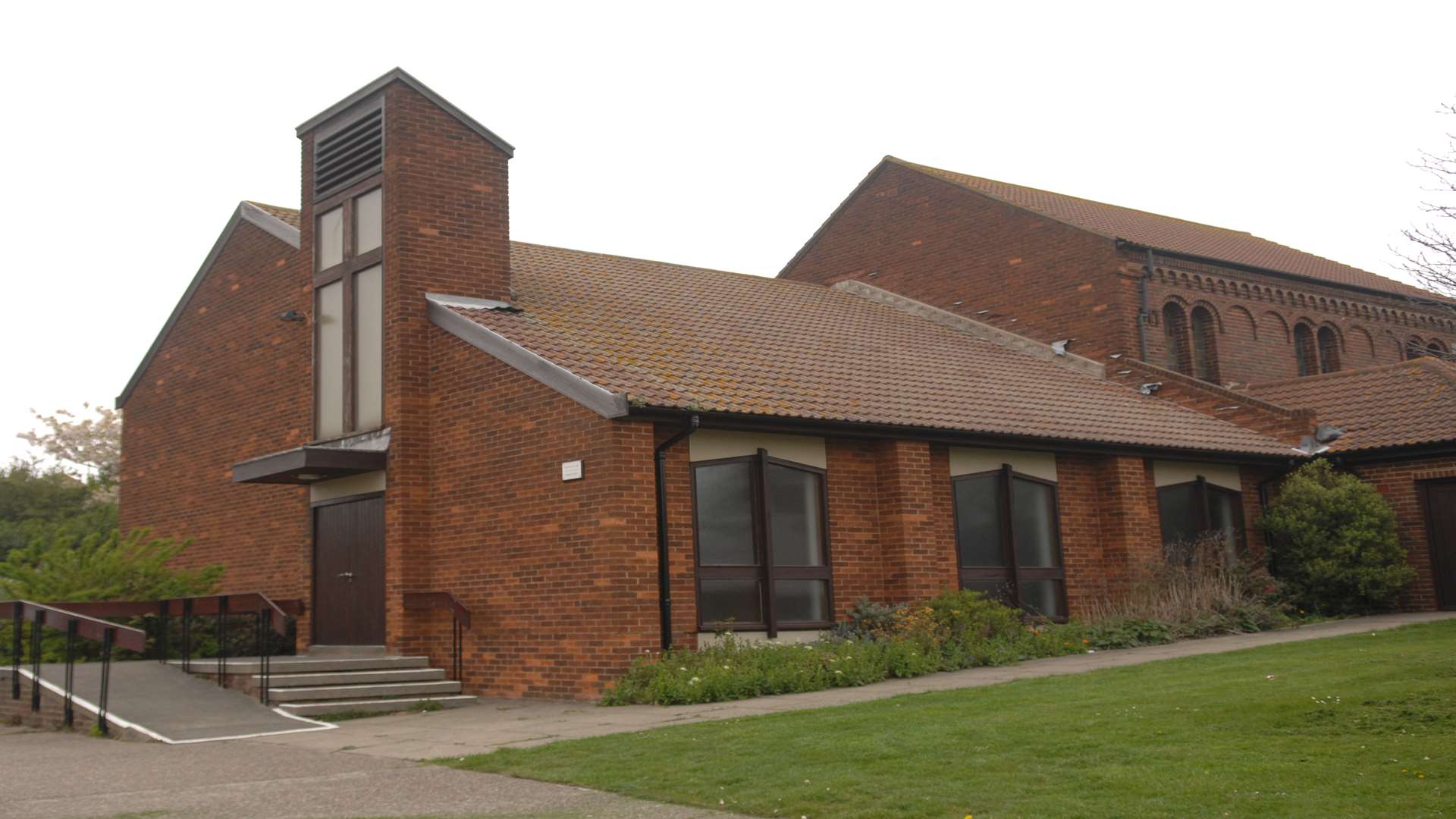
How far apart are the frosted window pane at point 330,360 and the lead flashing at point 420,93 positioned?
Answer: 90.2 inches

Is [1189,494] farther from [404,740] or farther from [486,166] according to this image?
[404,740]

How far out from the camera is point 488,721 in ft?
39.8

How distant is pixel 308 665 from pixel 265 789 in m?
5.83

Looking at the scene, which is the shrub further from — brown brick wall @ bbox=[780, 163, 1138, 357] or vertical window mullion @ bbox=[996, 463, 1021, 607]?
brown brick wall @ bbox=[780, 163, 1138, 357]

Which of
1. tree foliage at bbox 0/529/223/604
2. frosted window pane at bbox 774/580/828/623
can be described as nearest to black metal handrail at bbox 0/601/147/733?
tree foliage at bbox 0/529/223/604

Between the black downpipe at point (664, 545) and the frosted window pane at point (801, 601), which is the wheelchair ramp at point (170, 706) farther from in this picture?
the frosted window pane at point (801, 601)

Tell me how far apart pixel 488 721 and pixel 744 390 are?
5.13 m

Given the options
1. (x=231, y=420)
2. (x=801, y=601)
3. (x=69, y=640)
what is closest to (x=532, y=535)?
(x=801, y=601)

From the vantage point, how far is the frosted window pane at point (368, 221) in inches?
668

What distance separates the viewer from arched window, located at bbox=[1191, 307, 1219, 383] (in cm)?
2641


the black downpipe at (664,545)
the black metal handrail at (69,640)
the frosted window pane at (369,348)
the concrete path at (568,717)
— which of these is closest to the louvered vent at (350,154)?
the frosted window pane at (369,348)

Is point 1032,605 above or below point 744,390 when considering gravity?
below

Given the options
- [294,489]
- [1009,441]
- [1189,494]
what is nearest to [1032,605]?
[1009,441]

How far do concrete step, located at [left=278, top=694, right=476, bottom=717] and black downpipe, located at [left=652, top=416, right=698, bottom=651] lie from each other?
2288 mm
